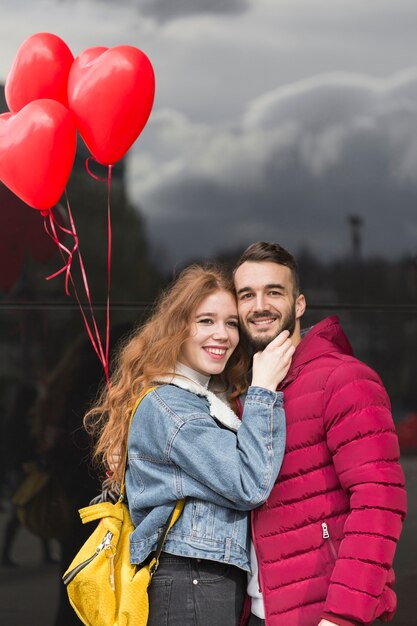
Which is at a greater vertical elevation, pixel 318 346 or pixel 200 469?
pixel 318 346

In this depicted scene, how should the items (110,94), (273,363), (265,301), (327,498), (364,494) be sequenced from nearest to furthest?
(364,494) → (327,498) → (273,363) → (265,301) → (110,94)

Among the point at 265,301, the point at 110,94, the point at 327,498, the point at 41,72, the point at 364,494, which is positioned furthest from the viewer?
the point at 41,72

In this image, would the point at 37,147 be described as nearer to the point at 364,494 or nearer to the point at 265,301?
the point at 265,301

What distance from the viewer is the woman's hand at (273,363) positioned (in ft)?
6.96

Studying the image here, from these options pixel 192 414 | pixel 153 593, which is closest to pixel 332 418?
pixel 192 414

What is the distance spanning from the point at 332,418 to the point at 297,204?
1543mm

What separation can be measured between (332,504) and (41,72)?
154 cm

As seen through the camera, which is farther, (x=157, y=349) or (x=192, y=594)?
(x=157, y=349)

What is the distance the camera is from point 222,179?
340 cm

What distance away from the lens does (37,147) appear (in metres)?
2.50

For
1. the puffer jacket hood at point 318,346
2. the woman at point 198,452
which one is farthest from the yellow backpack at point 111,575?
the puffer jacket hood at point 318,346

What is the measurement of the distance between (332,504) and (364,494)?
0.12 meters

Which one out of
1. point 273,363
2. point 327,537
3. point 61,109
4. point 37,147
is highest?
point 61,109

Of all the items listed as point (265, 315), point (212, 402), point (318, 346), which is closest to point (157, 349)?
point (212, 402)
